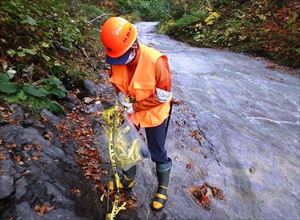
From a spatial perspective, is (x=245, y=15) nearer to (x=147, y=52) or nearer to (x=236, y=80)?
(x=236, y=80)

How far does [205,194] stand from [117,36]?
2415 millimetres

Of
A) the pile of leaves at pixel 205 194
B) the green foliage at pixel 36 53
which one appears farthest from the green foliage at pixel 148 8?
the pile of leaves at pixel 205 194

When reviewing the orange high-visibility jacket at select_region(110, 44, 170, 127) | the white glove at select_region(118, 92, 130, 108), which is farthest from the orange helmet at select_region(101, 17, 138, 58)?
the white glove at select_region(118, 92, 130, 108)

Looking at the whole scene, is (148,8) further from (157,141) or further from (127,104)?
(127,104)

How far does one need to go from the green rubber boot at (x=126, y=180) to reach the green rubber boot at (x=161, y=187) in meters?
0.29

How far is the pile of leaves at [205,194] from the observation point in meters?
4.34

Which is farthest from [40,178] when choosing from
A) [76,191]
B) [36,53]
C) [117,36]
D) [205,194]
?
[36,53]

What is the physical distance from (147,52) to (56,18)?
444 cm

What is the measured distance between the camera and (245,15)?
14.3 metres

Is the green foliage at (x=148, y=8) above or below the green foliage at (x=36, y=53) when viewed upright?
below

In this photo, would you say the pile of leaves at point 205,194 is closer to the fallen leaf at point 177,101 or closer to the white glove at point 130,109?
the white glove at point 130,109

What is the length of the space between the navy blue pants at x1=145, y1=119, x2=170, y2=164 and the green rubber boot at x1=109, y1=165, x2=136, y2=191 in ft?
1.04

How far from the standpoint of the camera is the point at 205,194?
4508 millimetres

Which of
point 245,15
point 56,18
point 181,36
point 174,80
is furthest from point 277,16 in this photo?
point 56,18
